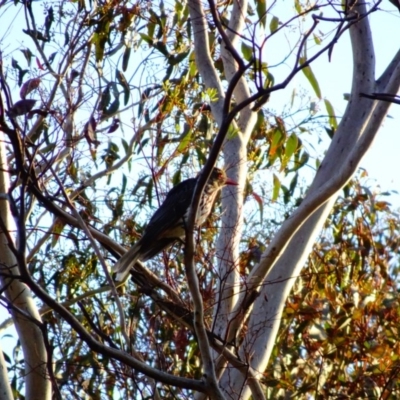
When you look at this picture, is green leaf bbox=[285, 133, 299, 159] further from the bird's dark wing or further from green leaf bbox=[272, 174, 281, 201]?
the bird's dark wing

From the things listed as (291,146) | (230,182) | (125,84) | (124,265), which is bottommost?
(124,265)

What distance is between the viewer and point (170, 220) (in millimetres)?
5125

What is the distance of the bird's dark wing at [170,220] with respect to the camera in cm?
501

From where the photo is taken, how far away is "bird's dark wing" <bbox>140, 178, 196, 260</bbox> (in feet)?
16.4

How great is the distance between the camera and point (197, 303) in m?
3.12

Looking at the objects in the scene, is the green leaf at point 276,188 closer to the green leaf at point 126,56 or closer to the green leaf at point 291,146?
the green leaf at point 291,146

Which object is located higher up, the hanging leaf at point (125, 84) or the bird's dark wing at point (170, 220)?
the hanging leaf at point (125, 84)

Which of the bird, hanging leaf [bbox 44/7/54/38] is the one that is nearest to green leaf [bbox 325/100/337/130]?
the bird

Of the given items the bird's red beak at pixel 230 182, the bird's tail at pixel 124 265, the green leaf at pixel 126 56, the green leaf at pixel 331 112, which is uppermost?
the green leaf at pixel 126 56

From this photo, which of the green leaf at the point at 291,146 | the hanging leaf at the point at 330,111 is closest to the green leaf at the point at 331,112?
the hanging leaf at the point at 330,111

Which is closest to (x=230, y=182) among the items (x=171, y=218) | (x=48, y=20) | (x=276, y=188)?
(x=171, y=218)

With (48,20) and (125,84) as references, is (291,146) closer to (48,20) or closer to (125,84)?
(125,84)

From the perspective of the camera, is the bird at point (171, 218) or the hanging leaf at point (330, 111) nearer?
the bird at point (171, 218)

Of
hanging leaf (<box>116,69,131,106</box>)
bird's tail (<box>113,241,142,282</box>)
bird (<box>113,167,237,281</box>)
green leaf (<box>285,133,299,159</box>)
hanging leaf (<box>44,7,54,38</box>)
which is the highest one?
hanging leaf (<box>44,7,54,38</box>)
